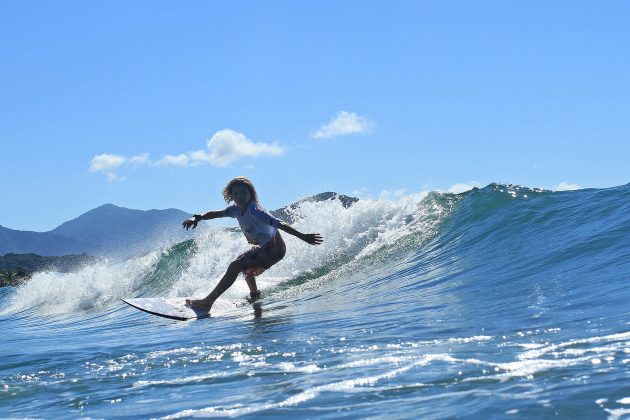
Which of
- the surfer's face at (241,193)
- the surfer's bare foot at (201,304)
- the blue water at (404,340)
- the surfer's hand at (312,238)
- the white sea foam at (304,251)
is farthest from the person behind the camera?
the white sea foam at (304,251)

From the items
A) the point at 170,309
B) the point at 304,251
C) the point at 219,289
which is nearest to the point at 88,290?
the point at 304,251

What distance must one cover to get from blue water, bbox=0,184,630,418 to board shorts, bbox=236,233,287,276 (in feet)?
1.92

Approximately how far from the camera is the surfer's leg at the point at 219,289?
32.7 ft

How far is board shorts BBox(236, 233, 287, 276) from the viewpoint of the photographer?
10.2 meters

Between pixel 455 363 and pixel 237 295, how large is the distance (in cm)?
793

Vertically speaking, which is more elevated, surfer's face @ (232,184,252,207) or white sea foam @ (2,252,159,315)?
surfer's face @ (232,184,252,207)

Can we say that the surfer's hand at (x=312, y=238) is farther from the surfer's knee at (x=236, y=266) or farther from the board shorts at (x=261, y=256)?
the surfer's knee at (x=236, y=266)

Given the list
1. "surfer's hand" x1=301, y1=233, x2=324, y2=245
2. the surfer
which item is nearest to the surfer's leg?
the surfer

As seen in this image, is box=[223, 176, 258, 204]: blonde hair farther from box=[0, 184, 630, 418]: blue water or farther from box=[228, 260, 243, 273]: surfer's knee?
box=[0, 184, 630, 418]: blue water

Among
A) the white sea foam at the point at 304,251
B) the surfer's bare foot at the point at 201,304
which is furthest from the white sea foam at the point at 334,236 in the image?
the surfer's bare foot at the point at 201,304

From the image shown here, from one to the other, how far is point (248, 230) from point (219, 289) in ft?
3.14

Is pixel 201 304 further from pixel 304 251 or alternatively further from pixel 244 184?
pixel 304 251

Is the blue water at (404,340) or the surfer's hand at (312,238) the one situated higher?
the surfer's hand at (312,238)

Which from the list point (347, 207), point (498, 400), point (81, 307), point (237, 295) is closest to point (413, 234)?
point (347, 207)
